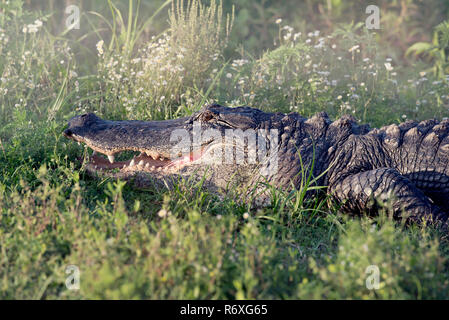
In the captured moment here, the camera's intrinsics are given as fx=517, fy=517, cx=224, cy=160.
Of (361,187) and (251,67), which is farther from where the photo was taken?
(251,67)

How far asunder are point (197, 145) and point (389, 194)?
1.77 metres

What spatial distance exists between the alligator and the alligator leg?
0.4 inches

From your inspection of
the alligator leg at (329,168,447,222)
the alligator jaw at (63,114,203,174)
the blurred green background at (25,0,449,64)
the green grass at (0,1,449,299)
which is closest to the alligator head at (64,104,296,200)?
the alligator jaw at (63,114,203,174)

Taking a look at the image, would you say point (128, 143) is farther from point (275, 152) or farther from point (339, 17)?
point (339, 17)

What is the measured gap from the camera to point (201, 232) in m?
3.23

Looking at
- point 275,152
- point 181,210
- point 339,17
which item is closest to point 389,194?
point 275,152

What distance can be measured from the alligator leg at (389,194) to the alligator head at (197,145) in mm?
625

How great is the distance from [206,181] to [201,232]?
A: 150cm

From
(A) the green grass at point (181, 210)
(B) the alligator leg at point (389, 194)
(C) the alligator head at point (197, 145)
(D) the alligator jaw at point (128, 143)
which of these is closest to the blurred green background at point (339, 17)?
(A) the green grass at point (181, 210)

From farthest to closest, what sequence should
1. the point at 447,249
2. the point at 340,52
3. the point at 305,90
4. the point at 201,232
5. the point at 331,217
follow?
the point at 340,52 → the point at 305,90 → the point at 331,217 → the point at 447,249 → the point at 201,232

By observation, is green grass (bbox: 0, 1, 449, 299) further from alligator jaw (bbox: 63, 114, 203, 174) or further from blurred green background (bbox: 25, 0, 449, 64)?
blurred green background (bbox: 25, 0, 449, 64)

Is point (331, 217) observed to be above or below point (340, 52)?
below

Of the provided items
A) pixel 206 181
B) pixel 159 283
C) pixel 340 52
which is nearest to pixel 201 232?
pixel 159 283
